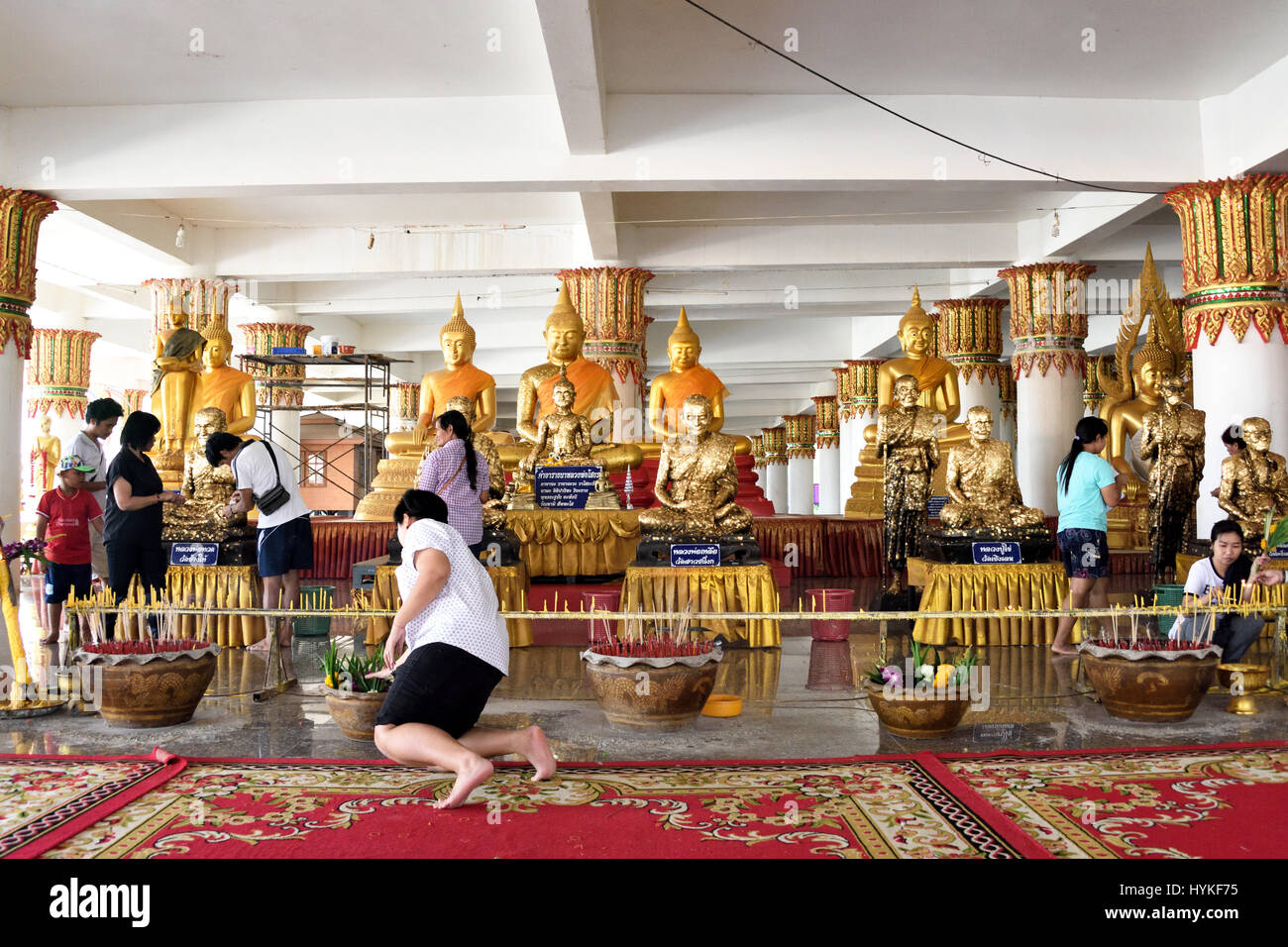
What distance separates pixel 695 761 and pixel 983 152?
5707 mm

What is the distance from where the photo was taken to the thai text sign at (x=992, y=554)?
6199 mm

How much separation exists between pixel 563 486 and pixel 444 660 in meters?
4.35

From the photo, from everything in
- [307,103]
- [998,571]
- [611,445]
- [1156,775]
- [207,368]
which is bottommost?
[1156,775]

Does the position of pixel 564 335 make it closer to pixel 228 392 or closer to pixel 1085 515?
pixel 228 392

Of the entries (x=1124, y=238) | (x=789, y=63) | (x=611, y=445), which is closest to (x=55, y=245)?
(x=611, y=445)

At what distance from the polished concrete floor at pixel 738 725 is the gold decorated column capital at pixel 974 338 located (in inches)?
331

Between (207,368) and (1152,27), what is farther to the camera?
(207,368)

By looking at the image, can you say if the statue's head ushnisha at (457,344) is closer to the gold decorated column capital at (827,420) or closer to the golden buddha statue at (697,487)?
the golden buddha statue at (697,487)

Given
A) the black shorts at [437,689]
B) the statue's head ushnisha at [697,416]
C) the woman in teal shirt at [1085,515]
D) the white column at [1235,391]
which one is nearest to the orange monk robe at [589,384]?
the statue's head ushnisha at [697,416]

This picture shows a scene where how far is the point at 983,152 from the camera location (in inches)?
300

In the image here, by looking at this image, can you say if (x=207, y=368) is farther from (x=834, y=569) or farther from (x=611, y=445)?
(x=834, y=569)

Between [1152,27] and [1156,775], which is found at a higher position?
[1152,27]

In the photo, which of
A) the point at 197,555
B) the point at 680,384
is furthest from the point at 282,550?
the point at 680,384

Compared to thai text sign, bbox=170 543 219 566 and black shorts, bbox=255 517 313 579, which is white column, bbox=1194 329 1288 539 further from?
thai text sign, bbox=170 543 219 566
